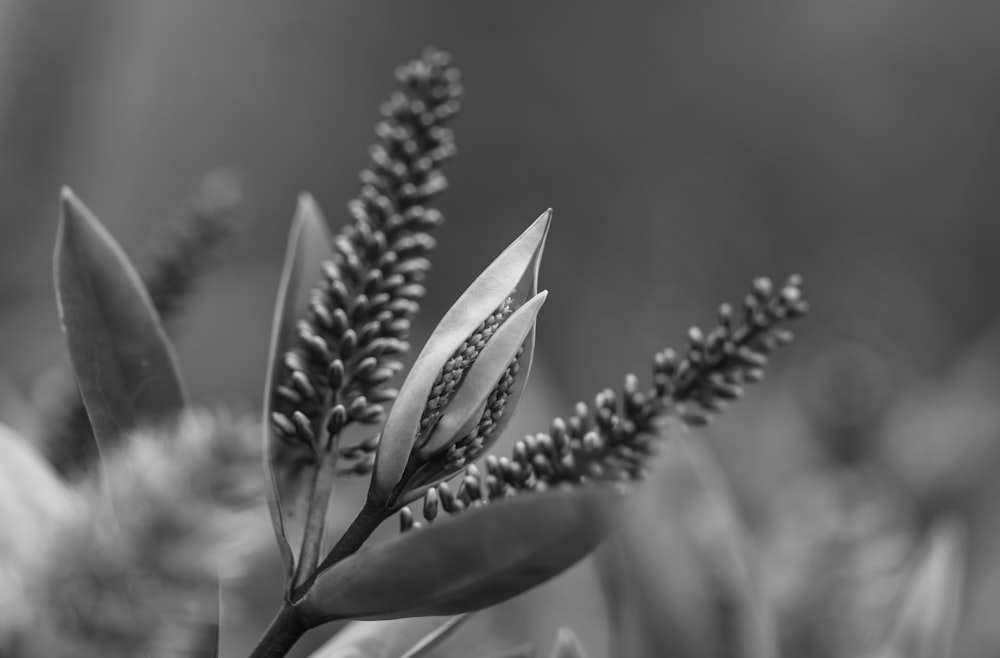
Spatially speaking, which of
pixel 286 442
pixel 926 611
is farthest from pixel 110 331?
pixel 926 611

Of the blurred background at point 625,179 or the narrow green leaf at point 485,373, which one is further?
the blurred background at point 625,179

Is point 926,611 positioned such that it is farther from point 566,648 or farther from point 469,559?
point 469,559

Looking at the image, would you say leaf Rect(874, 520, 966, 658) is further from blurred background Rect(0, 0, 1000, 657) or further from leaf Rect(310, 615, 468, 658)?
leaf Rect(310, 615, 468, 658)

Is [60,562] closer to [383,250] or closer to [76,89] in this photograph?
[383,250]

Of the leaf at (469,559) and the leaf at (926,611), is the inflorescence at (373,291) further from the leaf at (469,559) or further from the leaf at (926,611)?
the leaf at (926,611)

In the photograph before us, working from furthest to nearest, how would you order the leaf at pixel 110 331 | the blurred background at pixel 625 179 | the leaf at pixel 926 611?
the blurred background at pixel 625 179, the leaf at pixel 926 611, the leaf at pixel 110 331

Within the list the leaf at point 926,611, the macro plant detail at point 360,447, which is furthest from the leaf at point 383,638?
the leaf at point 926,611
